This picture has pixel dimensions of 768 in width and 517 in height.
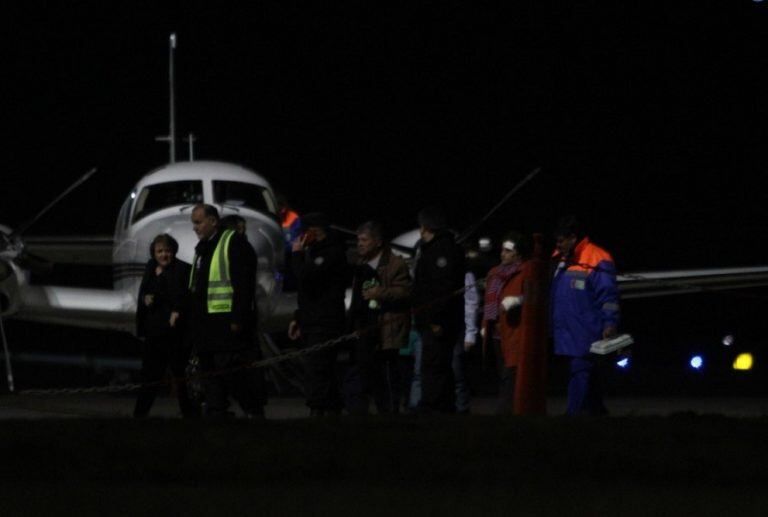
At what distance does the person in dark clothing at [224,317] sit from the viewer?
37.9ft

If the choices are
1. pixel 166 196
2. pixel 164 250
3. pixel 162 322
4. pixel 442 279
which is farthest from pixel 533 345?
pixel 166 196

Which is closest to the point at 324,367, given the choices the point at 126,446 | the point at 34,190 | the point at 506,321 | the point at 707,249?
the point at 506,321

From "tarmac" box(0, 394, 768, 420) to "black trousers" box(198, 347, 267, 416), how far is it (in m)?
2.20

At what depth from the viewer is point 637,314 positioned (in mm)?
42875

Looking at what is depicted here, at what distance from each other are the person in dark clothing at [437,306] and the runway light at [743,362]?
9298 mm

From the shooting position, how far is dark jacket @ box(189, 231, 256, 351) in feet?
38.0

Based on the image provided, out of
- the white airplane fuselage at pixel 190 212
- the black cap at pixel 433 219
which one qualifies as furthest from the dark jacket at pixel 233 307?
the white airplane fuselage at pixel 190 212

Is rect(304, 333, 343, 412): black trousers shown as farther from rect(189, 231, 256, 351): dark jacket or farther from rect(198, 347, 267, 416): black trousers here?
rect(189, 231, 256, 351): dark jacket

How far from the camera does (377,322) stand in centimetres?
1265

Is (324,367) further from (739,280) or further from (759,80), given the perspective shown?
(759,80)

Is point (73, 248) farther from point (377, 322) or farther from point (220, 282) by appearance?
point (220, 282)

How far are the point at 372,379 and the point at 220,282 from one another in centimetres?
169

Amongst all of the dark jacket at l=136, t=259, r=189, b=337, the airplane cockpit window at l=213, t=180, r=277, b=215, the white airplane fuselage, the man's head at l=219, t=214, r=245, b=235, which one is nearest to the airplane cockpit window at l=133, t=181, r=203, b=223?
the white airplane fuselage

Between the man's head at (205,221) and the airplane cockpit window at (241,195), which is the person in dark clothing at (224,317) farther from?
the airplane cockpit window at (241,195)
